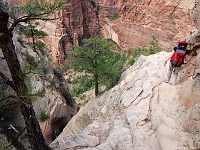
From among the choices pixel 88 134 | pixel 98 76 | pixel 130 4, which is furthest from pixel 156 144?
pixel 130 4

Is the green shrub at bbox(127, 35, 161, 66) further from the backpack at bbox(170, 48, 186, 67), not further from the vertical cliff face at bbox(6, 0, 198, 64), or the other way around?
the backpack at bbox(170, 48, 186, 67)

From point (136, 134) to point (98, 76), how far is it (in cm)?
895

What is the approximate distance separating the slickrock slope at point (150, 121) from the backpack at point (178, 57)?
0.38 meters

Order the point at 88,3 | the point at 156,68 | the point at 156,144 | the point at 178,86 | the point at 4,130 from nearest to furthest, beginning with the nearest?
1. the point at 4,130
2. the point at 156,144
3. the point at 178,86
4. the point at 156,68
5. the point at 88,3

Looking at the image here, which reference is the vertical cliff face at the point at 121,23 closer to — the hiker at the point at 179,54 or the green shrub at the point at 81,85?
the green shrub at the point at 81,85

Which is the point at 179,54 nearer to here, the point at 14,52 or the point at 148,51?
the point at 14,52

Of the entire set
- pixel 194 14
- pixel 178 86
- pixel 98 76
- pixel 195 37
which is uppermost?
pixel 194 14

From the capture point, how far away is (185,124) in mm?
6273

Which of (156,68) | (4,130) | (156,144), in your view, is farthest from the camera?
(156,68)

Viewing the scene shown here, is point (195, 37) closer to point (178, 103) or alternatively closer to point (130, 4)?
point (178, 103)

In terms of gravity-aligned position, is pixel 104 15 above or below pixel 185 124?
below

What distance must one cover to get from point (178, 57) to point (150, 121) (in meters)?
2.04

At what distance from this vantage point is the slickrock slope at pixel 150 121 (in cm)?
609

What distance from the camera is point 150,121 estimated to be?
6.96m
